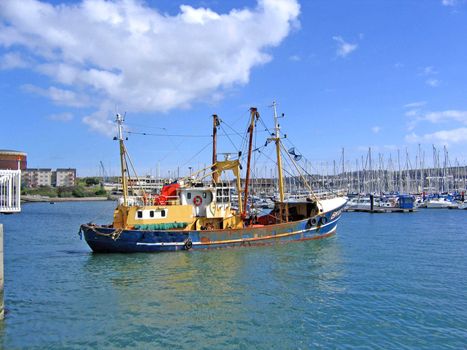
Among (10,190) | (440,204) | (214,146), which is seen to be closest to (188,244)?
(214,146)

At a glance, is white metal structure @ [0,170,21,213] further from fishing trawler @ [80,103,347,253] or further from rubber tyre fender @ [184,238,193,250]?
rubber tyre fender @ [184,238,193,250]

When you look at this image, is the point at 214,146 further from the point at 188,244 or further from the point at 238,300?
the point at 238,300

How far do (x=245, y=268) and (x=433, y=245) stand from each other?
59.3 ft

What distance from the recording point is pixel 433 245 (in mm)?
34656

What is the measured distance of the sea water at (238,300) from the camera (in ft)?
45.5

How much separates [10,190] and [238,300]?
9951mm

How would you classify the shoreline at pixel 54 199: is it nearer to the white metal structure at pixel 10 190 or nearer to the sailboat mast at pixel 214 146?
the sailboat mast at pixel 214 146

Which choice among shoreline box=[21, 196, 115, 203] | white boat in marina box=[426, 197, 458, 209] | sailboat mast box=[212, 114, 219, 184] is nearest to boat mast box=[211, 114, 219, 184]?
sailboat mast box=[212, 114, 219, 184]

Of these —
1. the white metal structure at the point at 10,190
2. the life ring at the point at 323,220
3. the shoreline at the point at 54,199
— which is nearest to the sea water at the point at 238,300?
the white metal structure at the point at 10,190

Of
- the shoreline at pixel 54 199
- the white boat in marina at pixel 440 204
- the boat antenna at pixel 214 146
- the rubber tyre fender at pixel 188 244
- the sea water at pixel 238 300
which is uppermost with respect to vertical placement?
the boat antenna at pixel 214 146

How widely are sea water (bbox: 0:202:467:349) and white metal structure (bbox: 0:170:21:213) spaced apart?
381cm

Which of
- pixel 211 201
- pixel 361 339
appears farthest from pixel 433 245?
pixel 361 339

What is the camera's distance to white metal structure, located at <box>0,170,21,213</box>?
17266 mm

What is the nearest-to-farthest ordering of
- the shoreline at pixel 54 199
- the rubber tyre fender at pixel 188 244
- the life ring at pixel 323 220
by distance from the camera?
the rubber tyre fender at pixel 188 244, the life ring at pixel 323 220, the shoreline at pixel 54 199
